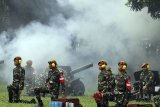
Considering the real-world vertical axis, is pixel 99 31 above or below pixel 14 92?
above

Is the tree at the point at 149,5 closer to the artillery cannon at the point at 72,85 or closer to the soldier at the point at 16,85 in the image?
the artillery cannon at the point at 72,85

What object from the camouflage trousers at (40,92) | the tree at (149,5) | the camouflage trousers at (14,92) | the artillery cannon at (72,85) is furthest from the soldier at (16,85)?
the tree at (149,5)

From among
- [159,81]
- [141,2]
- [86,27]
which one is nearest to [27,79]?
[159,81]

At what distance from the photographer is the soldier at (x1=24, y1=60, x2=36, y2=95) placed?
29.0m

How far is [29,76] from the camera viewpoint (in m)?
29.3

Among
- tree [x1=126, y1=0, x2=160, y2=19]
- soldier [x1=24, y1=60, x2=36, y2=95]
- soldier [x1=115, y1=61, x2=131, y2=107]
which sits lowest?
soldier [x1=115, y1=61, x2=131, y2=107]

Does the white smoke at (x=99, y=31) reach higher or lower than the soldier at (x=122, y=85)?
higher

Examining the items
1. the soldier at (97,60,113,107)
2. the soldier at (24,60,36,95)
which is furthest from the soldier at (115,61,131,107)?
the soldier at (24,60,36,95)

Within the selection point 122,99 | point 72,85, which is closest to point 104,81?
point 122,99

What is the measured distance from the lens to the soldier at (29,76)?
29.0 m

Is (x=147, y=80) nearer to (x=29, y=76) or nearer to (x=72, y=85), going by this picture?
(x=72, y=85)

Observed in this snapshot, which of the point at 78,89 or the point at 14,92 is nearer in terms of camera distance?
the point at 14,92

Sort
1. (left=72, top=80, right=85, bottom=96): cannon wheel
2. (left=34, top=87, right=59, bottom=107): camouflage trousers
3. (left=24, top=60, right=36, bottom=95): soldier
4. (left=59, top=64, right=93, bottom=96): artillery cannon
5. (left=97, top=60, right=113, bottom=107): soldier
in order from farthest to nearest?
1. (left=72, top=80, right=85, bottom=96): cannon wheel
2. (left=59, top=64, right=93, bottom=96): artillery cannon
3. (left=24, top=60, right=36, bottom=95): soldier
4. (left=34, top=87, right=59, bottom=107): camouflage trousers
5. (left=97, top=60, right=113, bottom=107): soldier

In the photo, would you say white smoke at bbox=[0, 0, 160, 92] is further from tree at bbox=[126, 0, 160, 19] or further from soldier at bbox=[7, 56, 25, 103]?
soldier at bbox=[7, 56, 25, 103]
